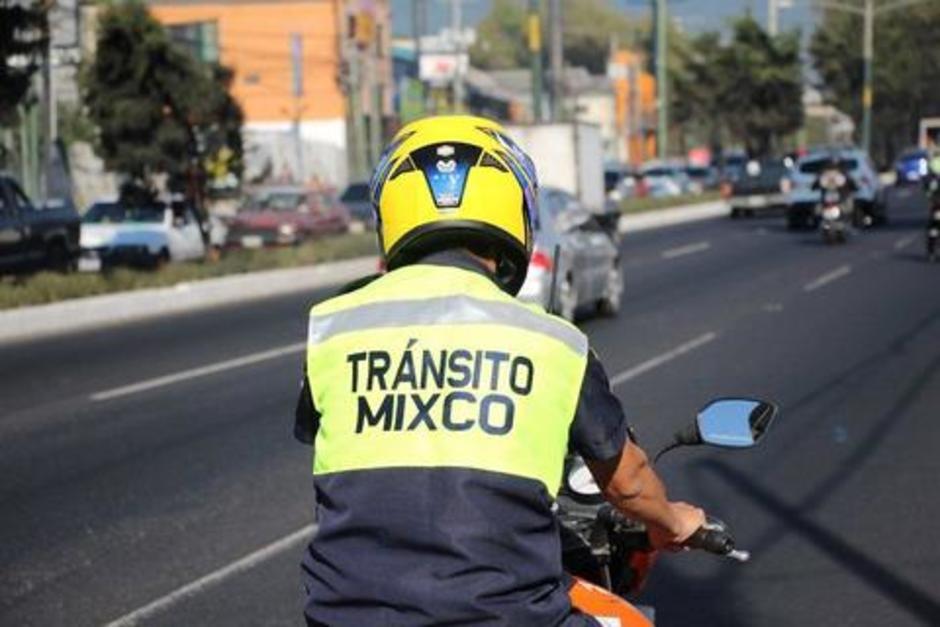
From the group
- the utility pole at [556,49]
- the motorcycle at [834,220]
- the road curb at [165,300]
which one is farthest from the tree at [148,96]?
the utility pole at [556,49]

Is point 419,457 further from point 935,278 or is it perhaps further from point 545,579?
point 935,278

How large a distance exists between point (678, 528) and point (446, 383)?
22.2 inches

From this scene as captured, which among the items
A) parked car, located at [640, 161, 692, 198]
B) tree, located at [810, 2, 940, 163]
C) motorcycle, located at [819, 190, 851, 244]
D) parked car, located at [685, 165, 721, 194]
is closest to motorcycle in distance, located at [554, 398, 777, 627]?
motorcycle, located at [819, 190, 851, 244]

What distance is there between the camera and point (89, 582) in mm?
7559

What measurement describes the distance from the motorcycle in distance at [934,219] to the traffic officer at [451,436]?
22814 millimetres

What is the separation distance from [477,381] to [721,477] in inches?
264

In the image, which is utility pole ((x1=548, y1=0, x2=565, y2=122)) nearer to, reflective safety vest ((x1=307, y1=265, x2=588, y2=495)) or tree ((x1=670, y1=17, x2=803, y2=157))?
tree ((x1=670, y1=17, x2=803, y2=157))

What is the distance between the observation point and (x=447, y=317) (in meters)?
3.13

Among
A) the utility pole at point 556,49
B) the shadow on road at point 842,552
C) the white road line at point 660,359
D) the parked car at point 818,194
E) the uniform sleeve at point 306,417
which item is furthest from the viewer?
the utility pole at point 556,49

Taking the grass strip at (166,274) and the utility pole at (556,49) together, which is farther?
the utility pole at (556,49)

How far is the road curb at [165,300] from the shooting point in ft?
66.9

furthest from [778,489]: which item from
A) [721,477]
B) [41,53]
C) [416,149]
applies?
[41,53]

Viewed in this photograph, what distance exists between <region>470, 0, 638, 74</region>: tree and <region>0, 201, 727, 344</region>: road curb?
5473 inches

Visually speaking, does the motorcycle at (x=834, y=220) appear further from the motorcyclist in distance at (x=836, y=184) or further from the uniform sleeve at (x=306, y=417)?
the uniform sleeve at (x=306, y=417)
